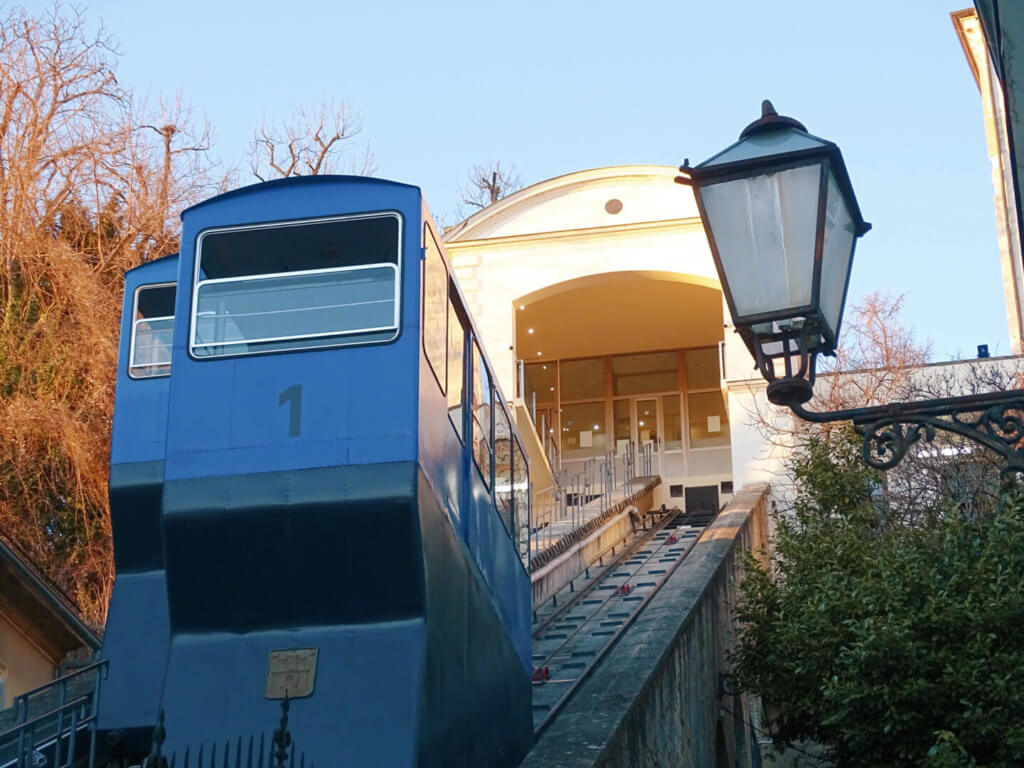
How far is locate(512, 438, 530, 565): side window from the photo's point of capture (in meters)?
9.65

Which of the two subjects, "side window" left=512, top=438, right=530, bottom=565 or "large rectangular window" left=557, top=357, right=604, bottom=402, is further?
"large rectangular window" left=557, top=357, right=604, bottom=402

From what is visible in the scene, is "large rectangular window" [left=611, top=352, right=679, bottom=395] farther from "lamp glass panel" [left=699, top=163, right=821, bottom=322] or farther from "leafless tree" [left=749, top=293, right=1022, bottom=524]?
"lamp glass panel" [left=699, top=163, right=821, bottom=322]

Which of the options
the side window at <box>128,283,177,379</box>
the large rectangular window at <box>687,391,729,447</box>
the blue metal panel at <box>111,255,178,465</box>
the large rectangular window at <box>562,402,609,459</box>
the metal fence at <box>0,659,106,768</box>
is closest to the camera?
the metal fence at <box>0,659,106,768</box>

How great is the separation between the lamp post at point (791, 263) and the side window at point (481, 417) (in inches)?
176

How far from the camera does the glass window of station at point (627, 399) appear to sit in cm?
2998

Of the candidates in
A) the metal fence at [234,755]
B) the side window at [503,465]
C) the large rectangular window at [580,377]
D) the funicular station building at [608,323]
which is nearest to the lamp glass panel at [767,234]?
the metal fence at [234,755]

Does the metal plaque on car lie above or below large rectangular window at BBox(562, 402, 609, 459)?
below

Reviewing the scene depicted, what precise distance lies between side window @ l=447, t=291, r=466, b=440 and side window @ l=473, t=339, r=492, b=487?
49 centimetres

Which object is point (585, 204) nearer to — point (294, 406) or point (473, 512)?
point (473, 512)

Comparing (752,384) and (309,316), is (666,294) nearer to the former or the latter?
(752,384)

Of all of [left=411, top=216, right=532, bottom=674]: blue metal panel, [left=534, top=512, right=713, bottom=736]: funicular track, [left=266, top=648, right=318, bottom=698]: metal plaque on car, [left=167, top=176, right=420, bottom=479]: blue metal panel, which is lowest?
[left=534, top=512, right=713, bottom=736]: funicular track

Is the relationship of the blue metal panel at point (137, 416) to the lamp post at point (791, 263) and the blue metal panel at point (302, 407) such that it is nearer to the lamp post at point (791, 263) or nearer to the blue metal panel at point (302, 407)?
the blue metal panel at point (302, 407)

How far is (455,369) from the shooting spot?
7363 millimetres

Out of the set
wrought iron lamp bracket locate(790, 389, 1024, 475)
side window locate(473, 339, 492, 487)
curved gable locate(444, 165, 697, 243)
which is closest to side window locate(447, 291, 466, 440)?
side window locate(473, 339, 492, 487)
